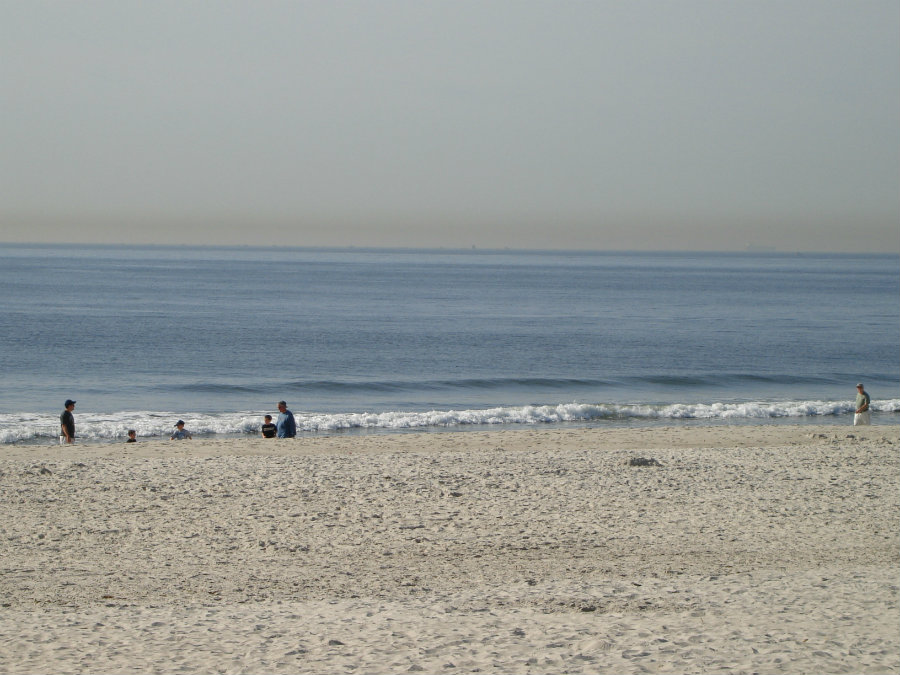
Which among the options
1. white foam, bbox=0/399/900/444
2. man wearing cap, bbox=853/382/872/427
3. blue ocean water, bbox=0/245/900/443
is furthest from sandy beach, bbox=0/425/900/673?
blue ocean water, bbox=0/245/900/443

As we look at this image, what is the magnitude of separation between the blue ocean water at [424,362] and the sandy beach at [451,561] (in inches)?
388

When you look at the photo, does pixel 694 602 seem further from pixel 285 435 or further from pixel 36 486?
pixel 285 435

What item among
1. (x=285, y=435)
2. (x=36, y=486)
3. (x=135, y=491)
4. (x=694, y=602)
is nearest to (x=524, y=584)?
(x=694, y=602)

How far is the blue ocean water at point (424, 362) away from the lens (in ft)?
92.4

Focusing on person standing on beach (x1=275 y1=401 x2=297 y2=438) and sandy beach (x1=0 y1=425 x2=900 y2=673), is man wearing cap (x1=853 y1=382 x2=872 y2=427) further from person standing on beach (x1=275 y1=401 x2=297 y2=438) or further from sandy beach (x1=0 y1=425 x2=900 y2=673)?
person standing on beach (x1=275 y1=401 x2=297 y2=438)

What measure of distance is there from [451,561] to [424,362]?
30047 millimetres

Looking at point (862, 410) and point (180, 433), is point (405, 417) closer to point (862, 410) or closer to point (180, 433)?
point (180, 433)

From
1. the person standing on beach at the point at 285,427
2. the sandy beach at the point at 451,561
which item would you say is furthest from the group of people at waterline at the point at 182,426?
the sandy beach at the point at 451,561

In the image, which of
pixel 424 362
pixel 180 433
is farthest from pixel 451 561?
pixel 424 362

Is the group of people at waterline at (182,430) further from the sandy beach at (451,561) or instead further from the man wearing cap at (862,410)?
the man wearing cap at (862,410)

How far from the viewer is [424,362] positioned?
4097cm

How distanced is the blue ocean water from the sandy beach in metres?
9.85

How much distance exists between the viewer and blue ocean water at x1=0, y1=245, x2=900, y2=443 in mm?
28156

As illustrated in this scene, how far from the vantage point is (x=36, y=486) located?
1422 cm
